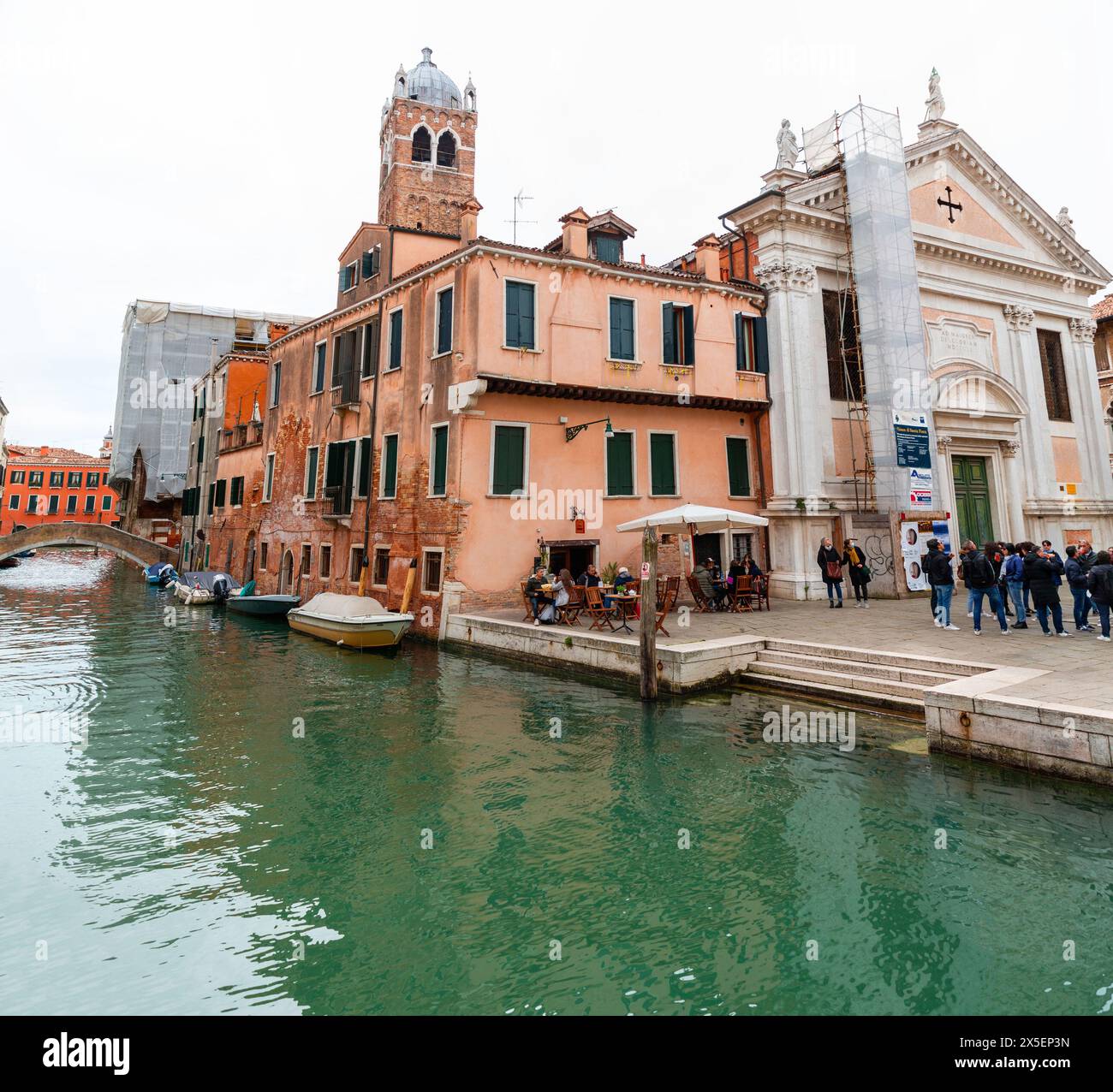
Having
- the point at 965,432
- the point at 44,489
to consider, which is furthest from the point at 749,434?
the point at 44,489

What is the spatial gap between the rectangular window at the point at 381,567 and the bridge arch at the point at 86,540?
859 inches

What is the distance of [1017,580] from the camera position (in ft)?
33.0

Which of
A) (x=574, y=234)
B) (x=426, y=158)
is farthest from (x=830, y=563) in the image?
(x=426, y=158)

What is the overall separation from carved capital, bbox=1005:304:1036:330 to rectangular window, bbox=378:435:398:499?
61.4 feet

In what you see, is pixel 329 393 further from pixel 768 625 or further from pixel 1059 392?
pixel 1059 392

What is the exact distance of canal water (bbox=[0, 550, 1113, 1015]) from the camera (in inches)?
130

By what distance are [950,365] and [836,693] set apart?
14.0 metres

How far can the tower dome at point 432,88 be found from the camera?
1404 inches

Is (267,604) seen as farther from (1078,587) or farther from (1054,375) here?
(1054,375)

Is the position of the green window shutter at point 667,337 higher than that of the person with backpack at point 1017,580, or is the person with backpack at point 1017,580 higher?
the green window shutter at point 667,337

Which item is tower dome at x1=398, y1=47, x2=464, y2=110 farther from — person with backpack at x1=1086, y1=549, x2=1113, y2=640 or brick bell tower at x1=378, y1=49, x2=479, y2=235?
person with backpack at x1=1086, y1=549, x2=1113, y2=640

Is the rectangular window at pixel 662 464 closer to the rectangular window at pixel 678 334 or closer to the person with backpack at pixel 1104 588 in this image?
the rectangular window at pixel 678 334

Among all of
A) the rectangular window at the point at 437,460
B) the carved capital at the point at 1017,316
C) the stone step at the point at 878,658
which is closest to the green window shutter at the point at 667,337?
the rectangular window at the point at 437,460

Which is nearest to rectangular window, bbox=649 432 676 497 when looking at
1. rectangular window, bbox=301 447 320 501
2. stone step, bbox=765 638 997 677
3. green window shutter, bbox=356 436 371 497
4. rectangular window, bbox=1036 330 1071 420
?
stone step, bbox=765 638 997 677
